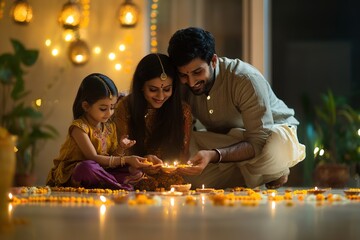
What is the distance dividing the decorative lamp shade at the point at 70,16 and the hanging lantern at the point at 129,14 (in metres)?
→ 0.36

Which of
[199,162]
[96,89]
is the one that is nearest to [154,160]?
[199,162]

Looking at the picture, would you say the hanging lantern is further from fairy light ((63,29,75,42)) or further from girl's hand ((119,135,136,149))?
girl's hand ((119,135,136,149))

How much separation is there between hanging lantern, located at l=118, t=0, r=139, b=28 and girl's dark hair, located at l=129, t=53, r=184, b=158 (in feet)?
6.33

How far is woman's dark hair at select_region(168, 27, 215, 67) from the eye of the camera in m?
4.11

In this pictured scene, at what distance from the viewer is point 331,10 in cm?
709

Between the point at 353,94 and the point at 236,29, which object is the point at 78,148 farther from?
the point at 353,94

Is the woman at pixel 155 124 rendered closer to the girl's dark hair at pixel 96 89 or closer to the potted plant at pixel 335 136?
the girl's dark hair at pixel 96 89

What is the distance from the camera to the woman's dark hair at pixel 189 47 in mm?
4105

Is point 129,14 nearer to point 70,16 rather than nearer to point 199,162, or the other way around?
point 70,16

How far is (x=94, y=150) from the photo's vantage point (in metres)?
4.18

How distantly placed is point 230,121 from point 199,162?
59cm

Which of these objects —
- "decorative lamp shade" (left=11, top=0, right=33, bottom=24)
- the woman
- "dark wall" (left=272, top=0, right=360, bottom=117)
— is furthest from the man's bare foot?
"decorative lamp shade" (left=11, top=0, right=33, bottom=24)

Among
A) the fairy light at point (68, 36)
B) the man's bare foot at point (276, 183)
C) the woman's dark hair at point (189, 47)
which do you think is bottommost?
the man's bare foot at point (276, 183)

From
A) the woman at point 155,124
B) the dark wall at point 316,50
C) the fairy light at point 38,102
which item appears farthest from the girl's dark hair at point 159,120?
the dark wall at point 316,50
